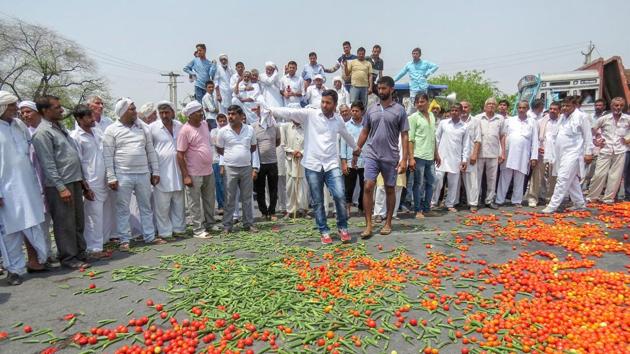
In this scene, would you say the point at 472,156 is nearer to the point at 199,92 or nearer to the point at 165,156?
the point at 165,156

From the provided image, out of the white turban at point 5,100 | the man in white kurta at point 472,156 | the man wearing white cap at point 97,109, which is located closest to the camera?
the white turban at point 5,100

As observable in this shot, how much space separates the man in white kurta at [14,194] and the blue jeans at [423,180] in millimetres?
6527

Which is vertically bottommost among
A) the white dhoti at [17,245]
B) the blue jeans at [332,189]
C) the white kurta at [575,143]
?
the white dhoti at [17,245]

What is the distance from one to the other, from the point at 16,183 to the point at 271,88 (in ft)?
24.4

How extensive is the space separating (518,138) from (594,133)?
2.21 m

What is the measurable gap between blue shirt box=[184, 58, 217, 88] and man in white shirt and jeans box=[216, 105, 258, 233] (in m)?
4.68

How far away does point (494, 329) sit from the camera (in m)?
3.50

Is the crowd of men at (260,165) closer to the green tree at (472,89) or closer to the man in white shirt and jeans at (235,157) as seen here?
the man in white shirt and jeans at (235,157)

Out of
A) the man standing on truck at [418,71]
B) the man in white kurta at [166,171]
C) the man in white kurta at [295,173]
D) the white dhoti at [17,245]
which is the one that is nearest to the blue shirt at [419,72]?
the man standing on truck at [418,71]

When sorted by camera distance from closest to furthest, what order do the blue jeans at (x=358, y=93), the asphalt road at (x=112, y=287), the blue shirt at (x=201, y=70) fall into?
the asphalt road at (x=112, y=287) < the blue shirt at (x=201, y=70) < the blue jeans at (x=358, y=93)

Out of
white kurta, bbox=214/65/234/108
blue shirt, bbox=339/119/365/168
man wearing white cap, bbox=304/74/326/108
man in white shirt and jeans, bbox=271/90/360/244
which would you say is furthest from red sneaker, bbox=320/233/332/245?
white kurta, bbox=214/65/234/108

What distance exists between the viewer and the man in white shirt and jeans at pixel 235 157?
6957mm

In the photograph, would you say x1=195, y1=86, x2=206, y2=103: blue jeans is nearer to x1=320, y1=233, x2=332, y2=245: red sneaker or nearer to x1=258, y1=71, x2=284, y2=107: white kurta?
x1=258, y1=71, x2=284, y2=107: white kurta

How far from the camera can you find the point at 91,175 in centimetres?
591
